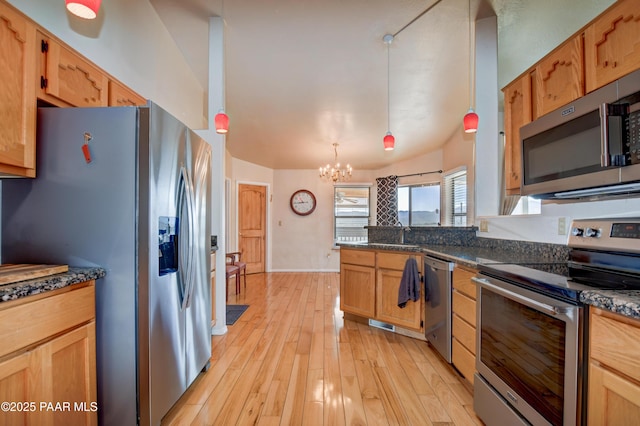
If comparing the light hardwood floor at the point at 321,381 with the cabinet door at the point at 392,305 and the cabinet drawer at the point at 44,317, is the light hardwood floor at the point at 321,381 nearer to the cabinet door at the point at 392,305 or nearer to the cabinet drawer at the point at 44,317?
the cabinet door at the point at 392,305

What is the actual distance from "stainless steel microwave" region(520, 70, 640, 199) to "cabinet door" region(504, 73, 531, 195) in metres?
0.22

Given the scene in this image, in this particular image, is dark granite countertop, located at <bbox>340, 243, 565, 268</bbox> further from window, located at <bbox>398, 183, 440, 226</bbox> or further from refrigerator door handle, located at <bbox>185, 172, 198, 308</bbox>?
window, located at <bbox>398, 183, 440, 226</bbox>

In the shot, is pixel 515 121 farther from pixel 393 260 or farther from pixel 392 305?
pixel 392 305

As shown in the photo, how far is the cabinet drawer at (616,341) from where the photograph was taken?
823mm

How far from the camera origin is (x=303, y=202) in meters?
6.50

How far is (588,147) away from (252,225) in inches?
218

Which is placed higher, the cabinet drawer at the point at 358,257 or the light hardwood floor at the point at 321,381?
the cabinet drawer at the point at 358,257

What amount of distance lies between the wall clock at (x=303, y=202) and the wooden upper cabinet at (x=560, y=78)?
499 cm

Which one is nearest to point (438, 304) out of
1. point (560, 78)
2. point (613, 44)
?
point (560, 78)

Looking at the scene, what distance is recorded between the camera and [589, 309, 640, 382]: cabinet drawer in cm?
82

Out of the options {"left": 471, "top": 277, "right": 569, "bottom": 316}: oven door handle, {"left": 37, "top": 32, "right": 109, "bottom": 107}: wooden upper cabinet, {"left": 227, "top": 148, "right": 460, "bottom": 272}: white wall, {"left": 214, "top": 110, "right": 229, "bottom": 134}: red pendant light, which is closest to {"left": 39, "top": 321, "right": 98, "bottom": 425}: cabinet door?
{"left": 37, "top": 32, "right": 109, "bottom": 107}: wooden upper cabinet

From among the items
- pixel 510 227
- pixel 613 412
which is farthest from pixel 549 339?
pixel 510 227

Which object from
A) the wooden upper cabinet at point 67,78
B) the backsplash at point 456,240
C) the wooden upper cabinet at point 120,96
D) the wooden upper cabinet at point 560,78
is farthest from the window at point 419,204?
the wooden upper cabinet at point 67,78

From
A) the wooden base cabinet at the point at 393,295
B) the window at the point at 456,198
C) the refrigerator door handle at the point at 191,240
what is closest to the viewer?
the refrigerator door handle at the point at 191,240
